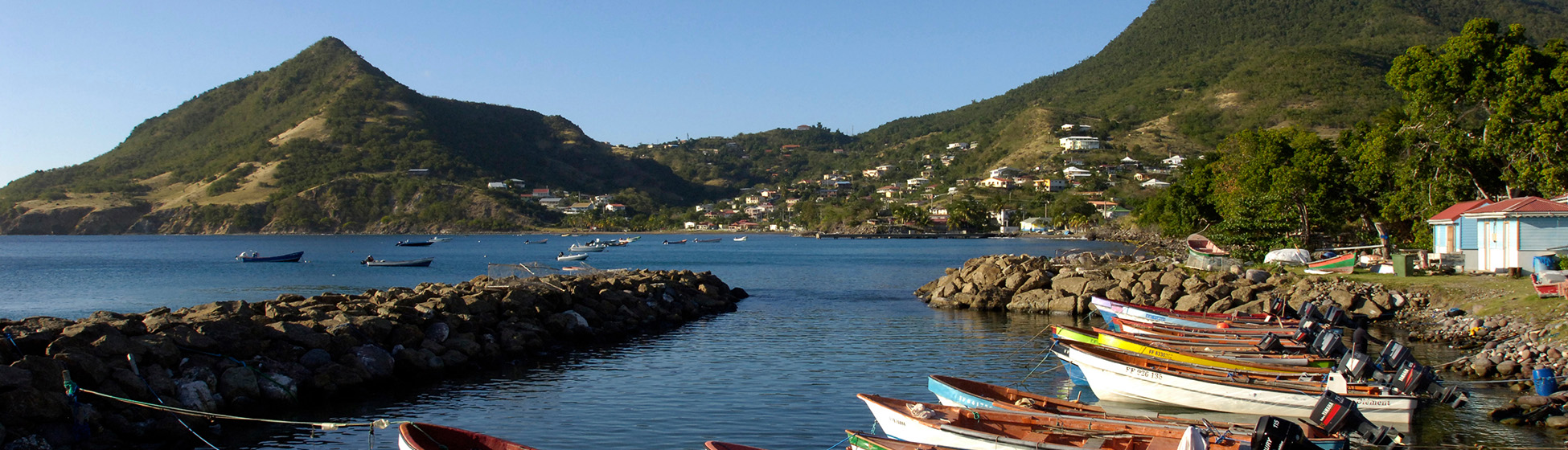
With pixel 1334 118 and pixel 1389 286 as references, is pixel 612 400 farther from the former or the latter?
pixel 1334 118

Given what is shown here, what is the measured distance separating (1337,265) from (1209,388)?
22351 millimetres

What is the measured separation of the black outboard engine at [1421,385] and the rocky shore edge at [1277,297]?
0.69 meters

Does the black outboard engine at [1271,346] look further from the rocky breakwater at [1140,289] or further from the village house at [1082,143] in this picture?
the village house at [1082,143]

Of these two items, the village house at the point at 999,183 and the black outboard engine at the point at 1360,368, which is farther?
the village house at the point at 999,183

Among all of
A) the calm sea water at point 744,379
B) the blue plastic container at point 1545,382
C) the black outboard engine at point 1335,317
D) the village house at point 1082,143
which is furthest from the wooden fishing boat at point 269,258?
the village house at point 1082,143

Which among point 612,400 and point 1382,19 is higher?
point 1382,19

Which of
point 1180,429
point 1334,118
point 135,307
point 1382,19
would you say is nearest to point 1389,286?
point 1180,429

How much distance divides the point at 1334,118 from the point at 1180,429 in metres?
165

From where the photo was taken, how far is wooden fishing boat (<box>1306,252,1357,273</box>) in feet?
108

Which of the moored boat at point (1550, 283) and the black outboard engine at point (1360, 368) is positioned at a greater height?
the moored boat at point (1550, 283)

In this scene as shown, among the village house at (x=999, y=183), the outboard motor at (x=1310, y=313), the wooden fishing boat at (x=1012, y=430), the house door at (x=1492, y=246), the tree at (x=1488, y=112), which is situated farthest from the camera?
the village house at (x=999, y=183)

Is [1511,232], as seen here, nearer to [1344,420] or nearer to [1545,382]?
[1545,382]

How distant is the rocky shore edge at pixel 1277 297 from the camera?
1734 cm

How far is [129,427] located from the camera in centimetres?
1403
